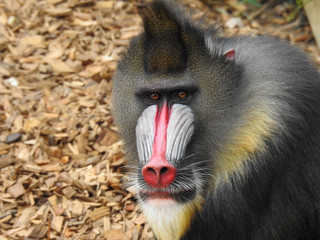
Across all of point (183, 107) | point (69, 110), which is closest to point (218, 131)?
point (183, 107)

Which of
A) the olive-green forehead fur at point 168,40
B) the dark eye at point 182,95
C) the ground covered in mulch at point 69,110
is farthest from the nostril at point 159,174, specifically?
the ground covered in mulch at point 69,110

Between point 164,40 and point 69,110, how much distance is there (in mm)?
2085

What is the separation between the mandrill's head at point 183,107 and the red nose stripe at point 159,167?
6 centimetres

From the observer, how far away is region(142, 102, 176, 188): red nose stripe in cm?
324

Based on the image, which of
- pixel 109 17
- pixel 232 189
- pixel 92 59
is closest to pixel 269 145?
pixel 232 189

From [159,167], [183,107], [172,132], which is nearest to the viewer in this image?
[159,167]

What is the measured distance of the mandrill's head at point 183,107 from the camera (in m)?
3.42

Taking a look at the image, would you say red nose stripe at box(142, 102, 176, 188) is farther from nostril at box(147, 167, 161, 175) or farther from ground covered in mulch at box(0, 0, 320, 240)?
ground covered in mulch at box(0, 0, 320, 240)

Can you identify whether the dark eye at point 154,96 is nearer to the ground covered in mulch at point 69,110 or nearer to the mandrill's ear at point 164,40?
the mandrill's ear at point 164,40

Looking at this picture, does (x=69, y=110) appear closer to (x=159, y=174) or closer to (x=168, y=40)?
(x=168, y=40)

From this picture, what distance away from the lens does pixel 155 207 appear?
3.42 metres

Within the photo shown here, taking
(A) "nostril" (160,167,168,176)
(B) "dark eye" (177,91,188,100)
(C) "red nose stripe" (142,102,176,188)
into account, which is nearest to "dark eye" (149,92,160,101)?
(B) "dark eye" (177,91,188,100)

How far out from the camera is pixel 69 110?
5402 millimetres

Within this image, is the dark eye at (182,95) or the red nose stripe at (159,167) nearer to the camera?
the red nose stripe at (159,167)
